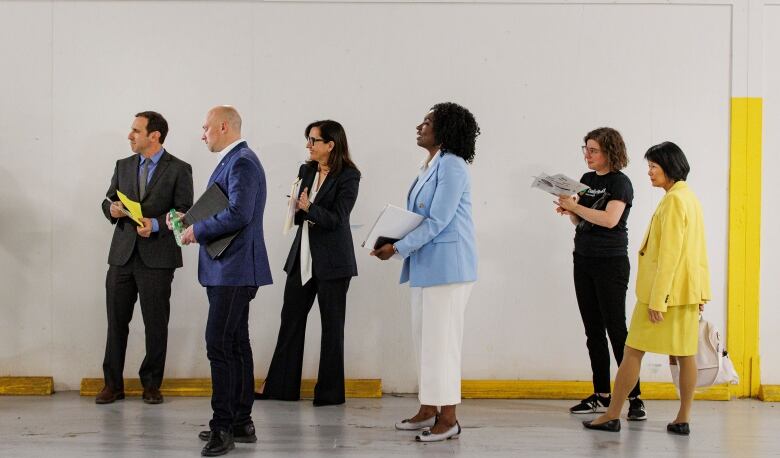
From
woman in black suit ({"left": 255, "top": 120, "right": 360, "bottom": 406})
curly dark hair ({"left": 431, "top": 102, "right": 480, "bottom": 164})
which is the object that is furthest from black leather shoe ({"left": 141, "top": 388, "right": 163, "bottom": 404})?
curly dark hair ({"left": 431, "top": 102, "right": 480, "bottom": 164})

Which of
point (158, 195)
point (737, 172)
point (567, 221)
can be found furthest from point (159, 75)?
point (737, 172)

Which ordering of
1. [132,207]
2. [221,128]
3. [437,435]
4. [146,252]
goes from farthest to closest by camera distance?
[146,252] < [132,207] < [437,435] < [221,128]

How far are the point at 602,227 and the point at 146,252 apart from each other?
268 cm

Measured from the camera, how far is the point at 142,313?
5.24 metres

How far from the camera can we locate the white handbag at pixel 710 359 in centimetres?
452

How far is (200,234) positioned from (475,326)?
234 centimetres

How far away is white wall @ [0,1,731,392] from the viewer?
5.54 meters

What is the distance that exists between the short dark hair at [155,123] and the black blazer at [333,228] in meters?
0.89

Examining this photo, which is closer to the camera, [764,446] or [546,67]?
[764,446]

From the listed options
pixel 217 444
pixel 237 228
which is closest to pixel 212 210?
pixel 237 228

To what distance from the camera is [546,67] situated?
5.59m

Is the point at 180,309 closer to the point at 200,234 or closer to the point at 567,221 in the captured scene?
the point at 200,234

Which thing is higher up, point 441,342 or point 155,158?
point 155,158

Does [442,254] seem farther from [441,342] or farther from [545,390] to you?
[545,390]
